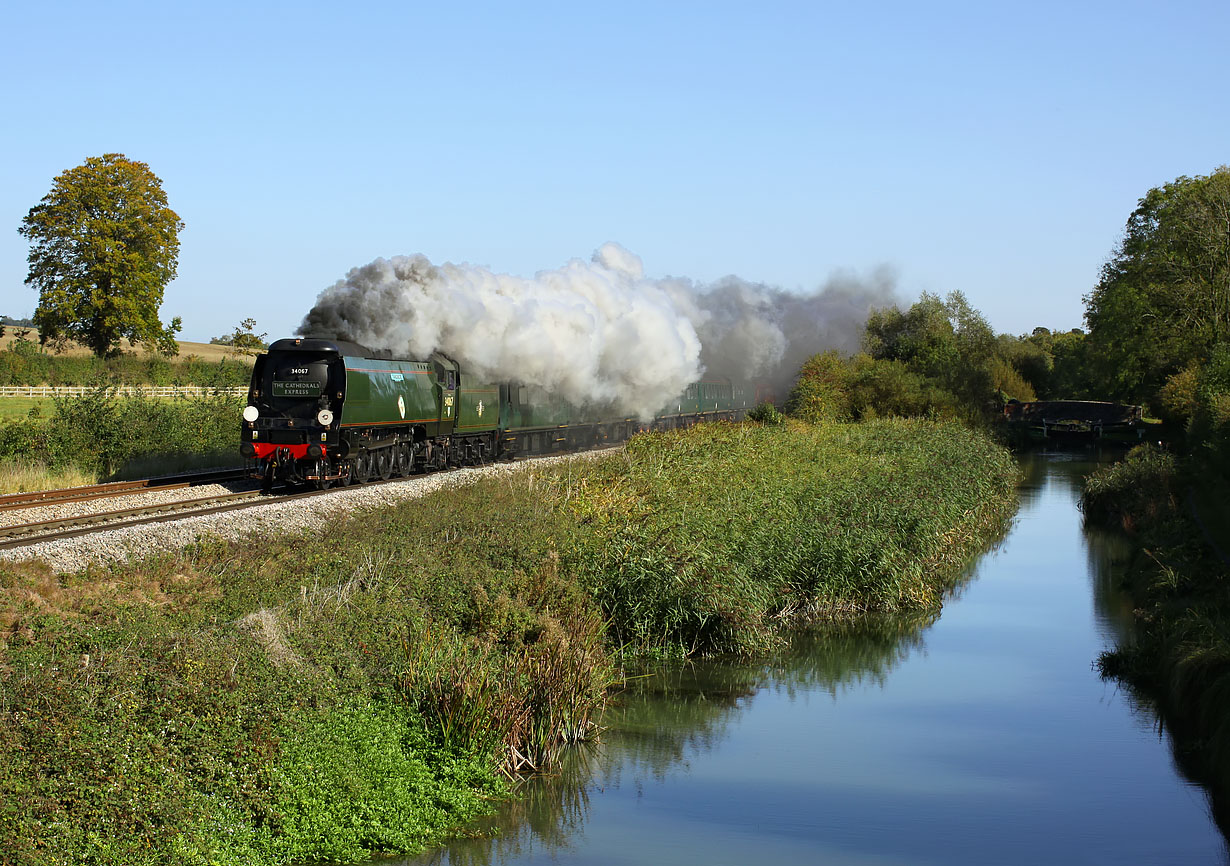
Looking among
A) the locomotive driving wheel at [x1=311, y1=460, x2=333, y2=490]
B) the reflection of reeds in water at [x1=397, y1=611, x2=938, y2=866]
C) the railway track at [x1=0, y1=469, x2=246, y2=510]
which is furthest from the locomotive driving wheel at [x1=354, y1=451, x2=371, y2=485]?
the reflection of reeds in water at [x1=397, y1=611, x2=938, y2=866]

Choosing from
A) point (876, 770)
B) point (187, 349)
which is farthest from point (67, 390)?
point (187, 349)

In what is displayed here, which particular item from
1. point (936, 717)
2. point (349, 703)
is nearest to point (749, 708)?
point (936, 717)

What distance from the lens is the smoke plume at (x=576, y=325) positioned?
28156 millimetres

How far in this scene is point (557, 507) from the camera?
20438 millimetres

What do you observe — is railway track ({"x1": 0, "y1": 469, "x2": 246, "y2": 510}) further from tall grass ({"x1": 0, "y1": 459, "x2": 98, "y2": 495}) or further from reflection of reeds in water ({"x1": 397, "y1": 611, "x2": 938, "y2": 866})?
reflection of reeds in water ({"x1": 397, "y1": 611, "x2": 938, "y2": 866})

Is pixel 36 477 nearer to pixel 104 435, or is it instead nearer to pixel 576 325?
pixel 104 435

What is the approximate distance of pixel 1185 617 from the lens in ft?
55.4

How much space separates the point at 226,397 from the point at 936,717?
1001 inches

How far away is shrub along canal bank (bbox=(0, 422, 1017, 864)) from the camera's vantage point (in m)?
8.80

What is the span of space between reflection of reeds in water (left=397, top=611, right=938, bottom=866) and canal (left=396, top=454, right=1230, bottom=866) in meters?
0.03

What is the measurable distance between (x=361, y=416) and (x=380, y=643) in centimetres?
1300

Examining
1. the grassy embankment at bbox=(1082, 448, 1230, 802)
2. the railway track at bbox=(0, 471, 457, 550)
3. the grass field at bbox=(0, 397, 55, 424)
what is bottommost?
the grassy embankment at bbox=(1082, 448, 1230, 802)

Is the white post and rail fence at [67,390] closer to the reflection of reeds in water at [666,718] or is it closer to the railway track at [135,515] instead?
the railway track at [135,515]

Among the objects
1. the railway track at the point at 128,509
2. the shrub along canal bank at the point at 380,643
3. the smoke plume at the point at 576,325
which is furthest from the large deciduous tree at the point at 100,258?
the shrub along canal bank at the point at 380,643
